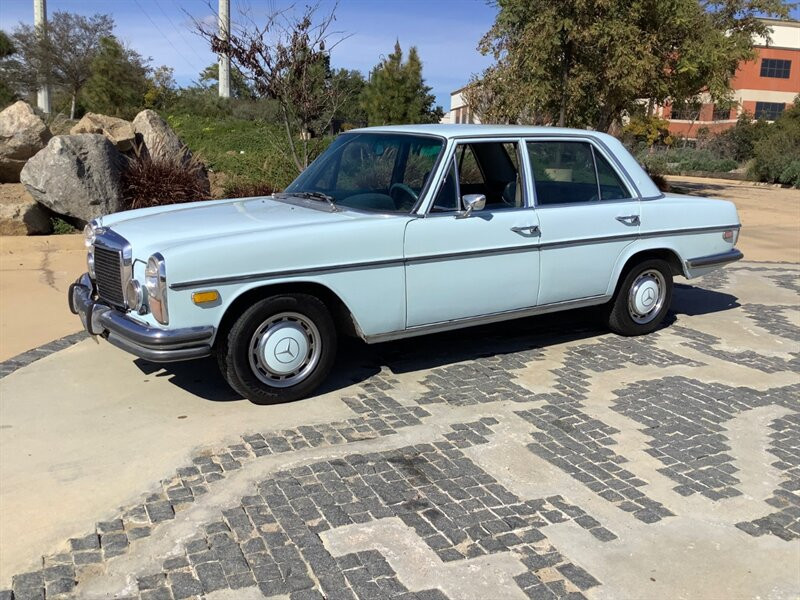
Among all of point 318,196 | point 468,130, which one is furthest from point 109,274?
point 468,130

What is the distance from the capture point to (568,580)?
2934 mm

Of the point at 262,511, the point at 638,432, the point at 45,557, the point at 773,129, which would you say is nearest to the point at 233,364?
the point at 262,511

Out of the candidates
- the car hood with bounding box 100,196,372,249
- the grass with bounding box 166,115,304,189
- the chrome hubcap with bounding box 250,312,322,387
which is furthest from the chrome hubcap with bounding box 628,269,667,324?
the grass with bounding box 166,115,304,189

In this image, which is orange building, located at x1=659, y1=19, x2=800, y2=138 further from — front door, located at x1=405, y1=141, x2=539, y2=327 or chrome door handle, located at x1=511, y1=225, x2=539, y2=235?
chrome door handle, located at x1=511, y1=225, x2=539, y2=235

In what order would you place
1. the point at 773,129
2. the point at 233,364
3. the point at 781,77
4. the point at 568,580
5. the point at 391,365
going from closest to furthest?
the point at 568,580, the point at 233,364, the point at 391,365, the point at 773,129, the point at 781,77

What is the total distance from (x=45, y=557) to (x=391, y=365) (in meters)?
2.86

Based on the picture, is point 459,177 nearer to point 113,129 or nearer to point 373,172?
point 373,172

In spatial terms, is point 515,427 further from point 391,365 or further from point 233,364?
point 233,364

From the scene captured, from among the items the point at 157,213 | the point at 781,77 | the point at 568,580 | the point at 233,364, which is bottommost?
the point at 568,580

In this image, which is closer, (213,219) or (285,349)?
(285,349)

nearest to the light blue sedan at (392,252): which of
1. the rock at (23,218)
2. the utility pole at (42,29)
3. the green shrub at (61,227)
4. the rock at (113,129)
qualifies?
the rock at (23,218)

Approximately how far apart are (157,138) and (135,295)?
30.3 feet

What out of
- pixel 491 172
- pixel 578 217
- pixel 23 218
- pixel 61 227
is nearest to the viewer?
pixel 578 217

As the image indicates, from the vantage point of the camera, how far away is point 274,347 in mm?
4469
